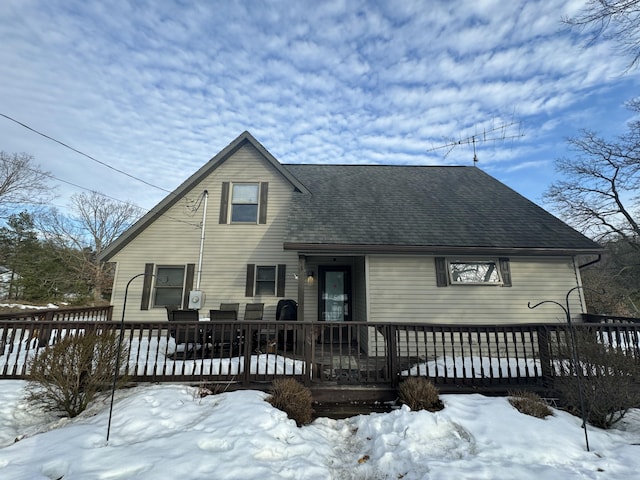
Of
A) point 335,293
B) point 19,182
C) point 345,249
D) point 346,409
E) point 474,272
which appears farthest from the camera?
point 19,182

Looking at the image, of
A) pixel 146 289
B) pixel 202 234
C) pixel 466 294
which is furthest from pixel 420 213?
pixel 146 289

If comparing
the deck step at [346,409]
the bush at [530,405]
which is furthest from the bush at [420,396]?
the bush at [530,405]

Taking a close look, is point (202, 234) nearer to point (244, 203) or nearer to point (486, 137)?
point (244, 203)

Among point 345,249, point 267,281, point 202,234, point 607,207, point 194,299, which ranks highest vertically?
point 607,207

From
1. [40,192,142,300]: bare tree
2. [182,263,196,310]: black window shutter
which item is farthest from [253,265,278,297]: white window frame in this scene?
[40,192,142,300]: bare tree

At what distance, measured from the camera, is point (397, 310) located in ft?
24.4

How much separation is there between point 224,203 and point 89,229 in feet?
83.7

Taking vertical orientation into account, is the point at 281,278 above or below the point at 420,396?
above

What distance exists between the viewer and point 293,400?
4117mm

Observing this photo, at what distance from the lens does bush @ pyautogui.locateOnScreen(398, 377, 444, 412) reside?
4102mm

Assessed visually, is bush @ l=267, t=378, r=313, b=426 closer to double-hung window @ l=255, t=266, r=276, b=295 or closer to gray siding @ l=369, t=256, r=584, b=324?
gray siding @ l=369, t=256, r=584, b=324

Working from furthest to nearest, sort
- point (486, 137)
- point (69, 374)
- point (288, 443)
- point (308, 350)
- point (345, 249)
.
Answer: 1. point (486, 137)
2. point (345, 249)
3. point (308, 350)
4. point (69, 374)
5. point (288, 443)

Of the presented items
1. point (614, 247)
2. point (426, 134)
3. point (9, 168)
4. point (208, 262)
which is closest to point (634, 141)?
point (614, 247)

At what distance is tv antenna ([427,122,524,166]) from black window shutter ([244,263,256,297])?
29.5 ft
